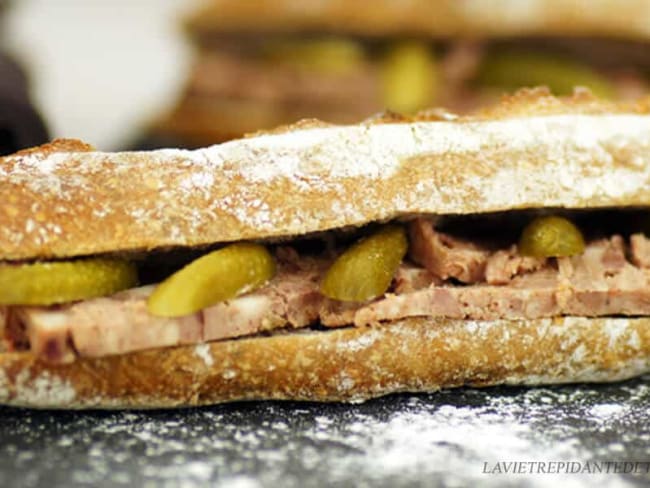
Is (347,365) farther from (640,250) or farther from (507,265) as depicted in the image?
(640,250)

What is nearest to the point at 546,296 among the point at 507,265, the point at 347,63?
the point at 507,265

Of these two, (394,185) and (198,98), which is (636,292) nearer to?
(394,185)

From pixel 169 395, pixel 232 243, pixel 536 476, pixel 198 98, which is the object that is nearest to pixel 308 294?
pixel 232 243

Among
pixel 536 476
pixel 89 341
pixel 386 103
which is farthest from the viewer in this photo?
pixel 386 103

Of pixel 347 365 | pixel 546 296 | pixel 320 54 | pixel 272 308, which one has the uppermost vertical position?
pixel 320 54

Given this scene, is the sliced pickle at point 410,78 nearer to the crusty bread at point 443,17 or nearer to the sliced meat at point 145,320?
the crusty bread at point 443,17

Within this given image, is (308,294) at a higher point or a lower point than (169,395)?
higher

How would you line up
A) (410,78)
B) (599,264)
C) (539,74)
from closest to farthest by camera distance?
1. (599,264)
2. (539,74)
3. (410,78)
